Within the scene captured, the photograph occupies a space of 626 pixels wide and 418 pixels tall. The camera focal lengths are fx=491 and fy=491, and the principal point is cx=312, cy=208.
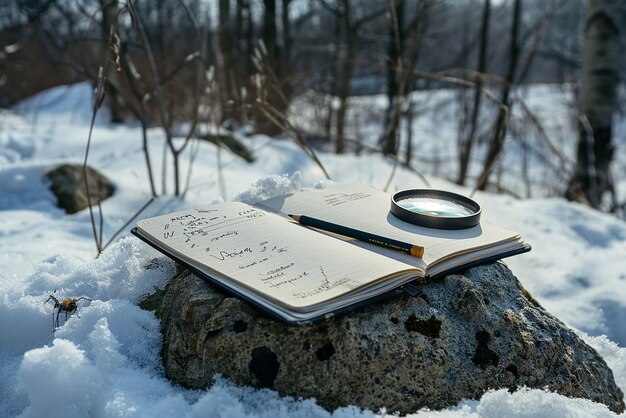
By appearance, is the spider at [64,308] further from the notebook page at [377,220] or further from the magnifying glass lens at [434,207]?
the magnifying glass lens at [434,207]

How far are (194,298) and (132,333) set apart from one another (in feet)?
0.51

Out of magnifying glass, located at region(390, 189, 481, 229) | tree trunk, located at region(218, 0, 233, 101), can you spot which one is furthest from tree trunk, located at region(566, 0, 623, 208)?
tree trunk, located at region(218, 0, 233, 101)

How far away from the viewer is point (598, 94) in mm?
3514

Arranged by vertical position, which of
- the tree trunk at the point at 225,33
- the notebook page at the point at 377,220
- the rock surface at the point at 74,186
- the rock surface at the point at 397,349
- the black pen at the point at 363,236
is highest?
the tree trunk at the point at 225,33

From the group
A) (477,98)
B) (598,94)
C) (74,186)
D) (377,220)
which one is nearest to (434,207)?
(377,220)

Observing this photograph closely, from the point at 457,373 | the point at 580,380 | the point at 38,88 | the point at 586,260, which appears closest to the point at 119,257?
the point at 457,373

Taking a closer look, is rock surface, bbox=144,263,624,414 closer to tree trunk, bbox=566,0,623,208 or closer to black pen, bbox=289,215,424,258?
black pen, bbox=289,215,424,258

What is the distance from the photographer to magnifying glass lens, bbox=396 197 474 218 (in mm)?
1218

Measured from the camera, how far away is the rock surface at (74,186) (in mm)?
2256

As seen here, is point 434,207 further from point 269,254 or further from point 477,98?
point 477,98

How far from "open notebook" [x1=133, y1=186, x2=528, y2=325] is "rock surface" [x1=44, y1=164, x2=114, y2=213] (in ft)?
4.10

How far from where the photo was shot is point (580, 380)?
39.9 inches

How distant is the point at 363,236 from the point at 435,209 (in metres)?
0.26

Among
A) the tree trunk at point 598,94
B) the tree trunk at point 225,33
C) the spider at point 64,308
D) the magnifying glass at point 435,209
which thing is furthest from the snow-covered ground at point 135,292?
the tree trunk at point 225,33
